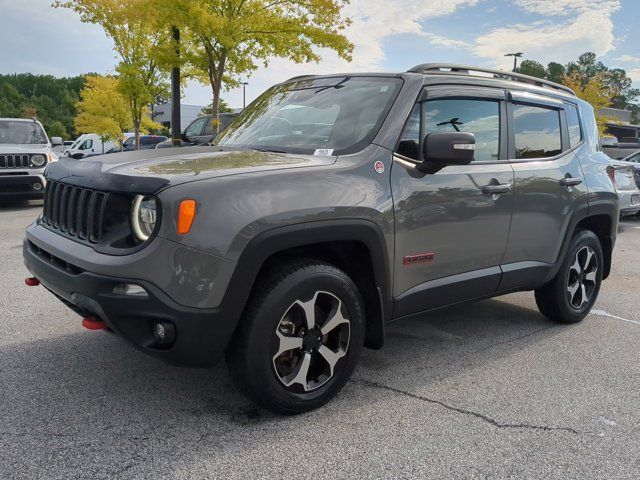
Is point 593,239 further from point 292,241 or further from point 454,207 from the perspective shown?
point 292,241

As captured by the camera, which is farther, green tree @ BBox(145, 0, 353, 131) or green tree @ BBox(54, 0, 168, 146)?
green tree @ BBox(54, 0, 168, 146)

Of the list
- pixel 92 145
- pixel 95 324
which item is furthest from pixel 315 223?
pixel 92 145

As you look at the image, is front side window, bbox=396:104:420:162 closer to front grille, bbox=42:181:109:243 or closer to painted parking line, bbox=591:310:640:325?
front grille, bbox=42:181:109:243

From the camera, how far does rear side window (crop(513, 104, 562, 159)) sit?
407 centimetres

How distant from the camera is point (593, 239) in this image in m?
4.73

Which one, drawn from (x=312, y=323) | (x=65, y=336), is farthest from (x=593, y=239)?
(x=65, y=336)

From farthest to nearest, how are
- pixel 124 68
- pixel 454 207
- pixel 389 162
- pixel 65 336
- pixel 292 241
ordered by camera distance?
pixel 124 68 → pixel 65 336 → pixel 454 207 → pixel 389 162 → pixel 292 241

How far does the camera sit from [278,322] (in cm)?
274

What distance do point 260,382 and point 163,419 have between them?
586 millimetres

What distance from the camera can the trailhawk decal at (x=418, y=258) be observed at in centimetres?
323

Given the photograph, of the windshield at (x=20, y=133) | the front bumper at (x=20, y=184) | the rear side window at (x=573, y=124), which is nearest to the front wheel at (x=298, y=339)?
the rear side window at (x=573, y=124)

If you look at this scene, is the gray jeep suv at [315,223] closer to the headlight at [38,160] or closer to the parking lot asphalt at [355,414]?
the parking lot asphalt at [355,414]

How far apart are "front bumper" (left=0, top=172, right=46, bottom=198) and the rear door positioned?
9745 mm

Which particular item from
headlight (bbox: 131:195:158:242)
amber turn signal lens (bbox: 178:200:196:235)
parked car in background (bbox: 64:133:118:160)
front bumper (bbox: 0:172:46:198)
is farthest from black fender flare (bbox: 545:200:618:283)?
parked car in background (bbox: 64:133:118:160)
